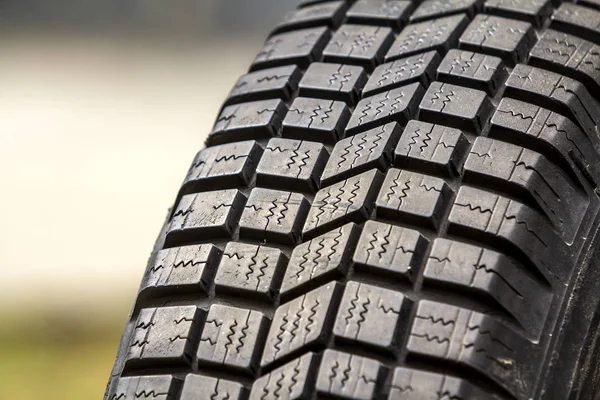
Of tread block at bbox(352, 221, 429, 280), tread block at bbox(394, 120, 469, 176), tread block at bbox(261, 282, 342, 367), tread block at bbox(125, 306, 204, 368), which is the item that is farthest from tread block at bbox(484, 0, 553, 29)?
tread block at bbox(125, 306, 204, 368)

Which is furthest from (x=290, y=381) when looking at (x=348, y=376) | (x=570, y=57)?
(x=570, y=57)

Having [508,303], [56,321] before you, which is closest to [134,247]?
[56,321]

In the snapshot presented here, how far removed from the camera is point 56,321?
282cm

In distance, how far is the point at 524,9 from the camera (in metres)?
1.51

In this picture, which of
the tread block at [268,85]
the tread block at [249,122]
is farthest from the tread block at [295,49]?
the tread block at [249,122]

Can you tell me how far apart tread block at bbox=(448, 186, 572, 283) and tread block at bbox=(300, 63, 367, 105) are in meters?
0.34

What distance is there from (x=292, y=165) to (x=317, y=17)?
508mm

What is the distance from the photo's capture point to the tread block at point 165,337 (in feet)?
3.82

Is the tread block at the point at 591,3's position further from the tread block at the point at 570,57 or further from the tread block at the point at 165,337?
the tread block at the point at 165,337

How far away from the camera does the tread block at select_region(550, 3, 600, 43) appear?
4.78 feet

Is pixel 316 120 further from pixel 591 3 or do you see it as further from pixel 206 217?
pixel 591 3

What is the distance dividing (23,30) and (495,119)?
12.5 ft

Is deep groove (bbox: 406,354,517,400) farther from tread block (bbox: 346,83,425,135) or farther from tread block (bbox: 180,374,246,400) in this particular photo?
tread block (bbox: 346,83,425,135)

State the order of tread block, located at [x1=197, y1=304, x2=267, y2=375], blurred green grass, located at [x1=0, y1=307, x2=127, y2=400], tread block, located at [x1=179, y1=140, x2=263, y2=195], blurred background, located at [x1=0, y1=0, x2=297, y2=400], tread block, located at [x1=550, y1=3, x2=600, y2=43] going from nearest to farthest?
tread block, located at [x1=197, y1=304, x2=267, y2=375] → tread block, located at [x1=179, y1=140, x2=263, y2=195] → tread block, located at [x1=550, y1=3, x2=600, y2=43] → blurred green grass, located at [x1=0, y1=307, x2=127, y2=400] → blurred background, located at [x1=0, y1=0, x2=297, y2=400]
